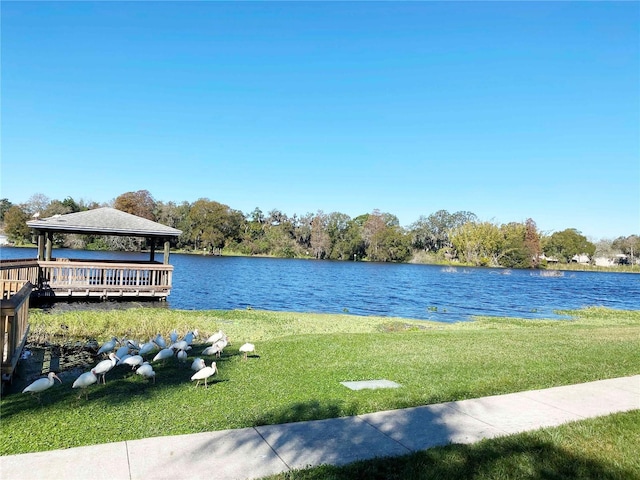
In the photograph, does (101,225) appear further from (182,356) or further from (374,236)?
(374,236)

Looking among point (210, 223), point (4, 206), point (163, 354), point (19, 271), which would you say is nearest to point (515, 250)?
point (210, 223)

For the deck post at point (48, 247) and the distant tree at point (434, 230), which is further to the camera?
the distant tree at point (434, 230)

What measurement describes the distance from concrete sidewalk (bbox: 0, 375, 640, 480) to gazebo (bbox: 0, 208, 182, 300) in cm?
1743

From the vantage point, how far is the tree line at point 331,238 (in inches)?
3996

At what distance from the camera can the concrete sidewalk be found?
3.81 meters

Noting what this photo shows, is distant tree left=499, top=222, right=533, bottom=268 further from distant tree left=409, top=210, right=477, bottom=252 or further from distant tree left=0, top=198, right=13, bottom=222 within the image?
distant tree left=0, top=198, right=13, bottom=222

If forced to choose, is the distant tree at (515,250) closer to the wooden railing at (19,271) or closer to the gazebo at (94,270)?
the gazebo at (94,270)

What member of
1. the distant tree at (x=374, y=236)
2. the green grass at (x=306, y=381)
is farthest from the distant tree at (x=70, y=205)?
the green grass at (x=306, y=381)

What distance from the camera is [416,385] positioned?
6.68 meters

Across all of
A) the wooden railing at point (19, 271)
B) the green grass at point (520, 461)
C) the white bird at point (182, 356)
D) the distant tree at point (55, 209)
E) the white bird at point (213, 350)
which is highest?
the distant tree at point (55, 209)

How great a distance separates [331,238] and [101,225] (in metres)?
90.7

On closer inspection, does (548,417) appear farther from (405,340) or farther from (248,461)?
(405,340)

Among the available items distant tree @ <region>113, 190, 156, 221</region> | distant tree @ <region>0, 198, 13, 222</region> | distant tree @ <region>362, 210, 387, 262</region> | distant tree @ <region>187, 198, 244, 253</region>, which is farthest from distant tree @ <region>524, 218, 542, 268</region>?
distant tree @ <region>0, 198, 13, 222</region>

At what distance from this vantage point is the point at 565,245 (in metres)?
116
